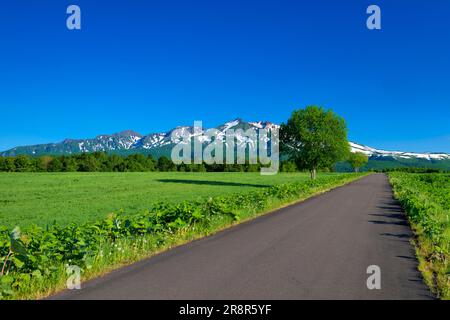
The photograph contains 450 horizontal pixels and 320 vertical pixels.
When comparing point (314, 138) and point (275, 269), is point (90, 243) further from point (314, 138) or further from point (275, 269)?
point (314, 138)

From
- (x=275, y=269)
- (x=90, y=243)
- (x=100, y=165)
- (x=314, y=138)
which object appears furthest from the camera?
(x=100, y=165)

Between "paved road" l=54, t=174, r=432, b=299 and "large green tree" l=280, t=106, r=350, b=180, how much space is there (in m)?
42.2

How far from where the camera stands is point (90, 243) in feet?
29.9

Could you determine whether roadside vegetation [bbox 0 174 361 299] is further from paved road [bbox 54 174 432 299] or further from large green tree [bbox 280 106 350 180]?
large green tree [bbox 280 106 350 180]

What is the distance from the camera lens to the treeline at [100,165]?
477 feet

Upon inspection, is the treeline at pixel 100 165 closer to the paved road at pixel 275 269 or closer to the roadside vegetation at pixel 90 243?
the roadside vegetation at pixel 90 243

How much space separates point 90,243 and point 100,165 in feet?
516

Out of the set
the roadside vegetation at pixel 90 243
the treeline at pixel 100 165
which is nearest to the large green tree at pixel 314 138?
the roadside vegetation at pixel 90 243

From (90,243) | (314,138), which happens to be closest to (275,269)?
(90,243)

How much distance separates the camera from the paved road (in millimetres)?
7207

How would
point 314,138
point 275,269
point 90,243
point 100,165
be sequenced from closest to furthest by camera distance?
point 275,269 → point 90,243 → point 314,138 → point 100,165

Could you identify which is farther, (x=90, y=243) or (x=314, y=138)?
(x=314, y=138)

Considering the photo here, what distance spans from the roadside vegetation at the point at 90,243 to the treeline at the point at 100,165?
12750 cm
